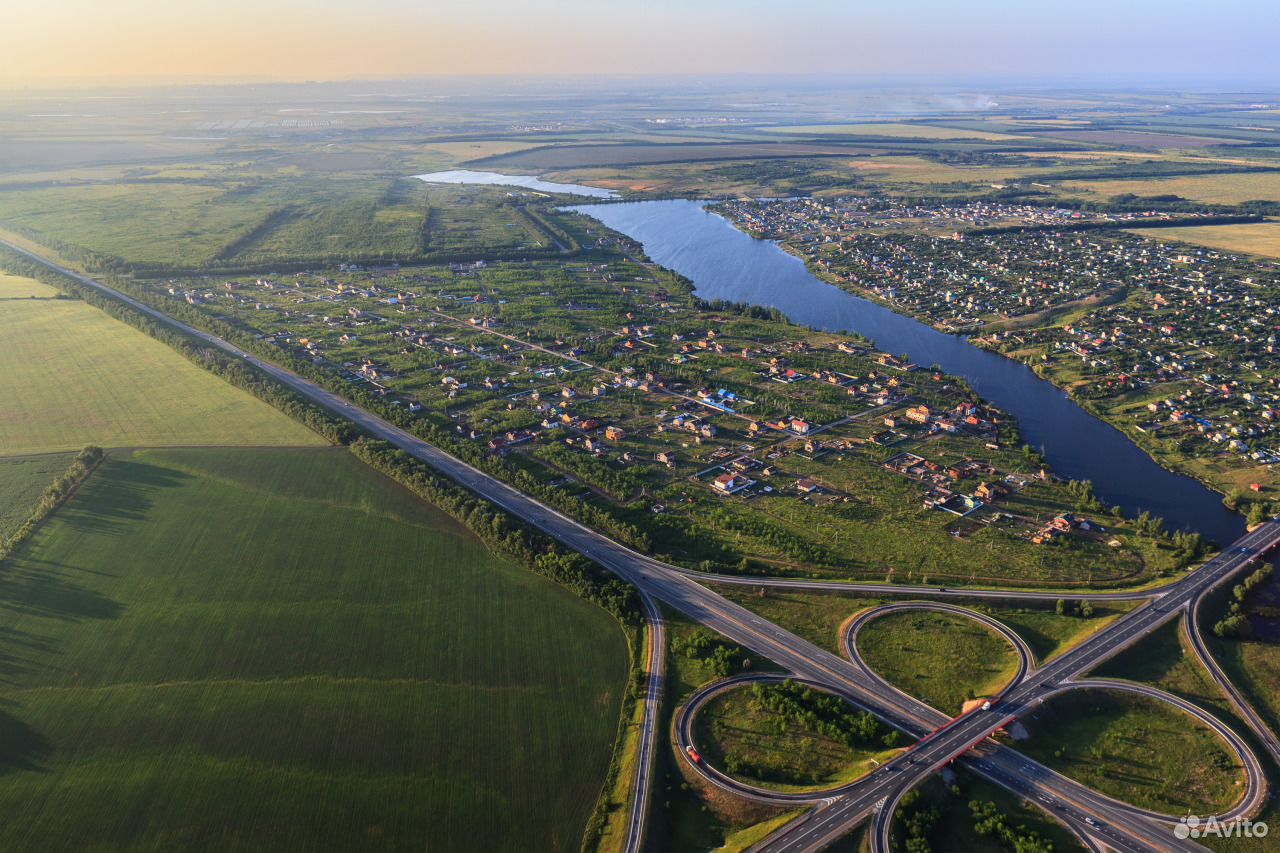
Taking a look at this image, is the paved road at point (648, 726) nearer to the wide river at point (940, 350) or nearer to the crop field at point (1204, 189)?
the wide river at point (940, 350)

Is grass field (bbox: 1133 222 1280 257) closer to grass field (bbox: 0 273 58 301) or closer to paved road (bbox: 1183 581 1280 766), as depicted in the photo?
paved road (bbox: 1183 581 1280 766)

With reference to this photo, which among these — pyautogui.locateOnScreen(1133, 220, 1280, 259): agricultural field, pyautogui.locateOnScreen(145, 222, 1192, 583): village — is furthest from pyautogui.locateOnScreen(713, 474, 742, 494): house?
pyautogui.locateOnScreen(1133, 220, 1280, 259): agricultural field

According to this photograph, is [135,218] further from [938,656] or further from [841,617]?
[938,656]

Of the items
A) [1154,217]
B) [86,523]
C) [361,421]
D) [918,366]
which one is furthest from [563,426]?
[1154,217]

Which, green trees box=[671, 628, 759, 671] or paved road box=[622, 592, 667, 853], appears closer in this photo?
paved road box=[622, 592, 667, 853]

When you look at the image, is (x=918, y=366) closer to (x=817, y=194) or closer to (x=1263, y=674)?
(x=1263, y=674)

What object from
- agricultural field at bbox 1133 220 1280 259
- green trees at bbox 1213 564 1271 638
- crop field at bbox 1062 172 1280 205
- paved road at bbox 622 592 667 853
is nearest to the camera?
paved road at bbox 622 592 667 853
